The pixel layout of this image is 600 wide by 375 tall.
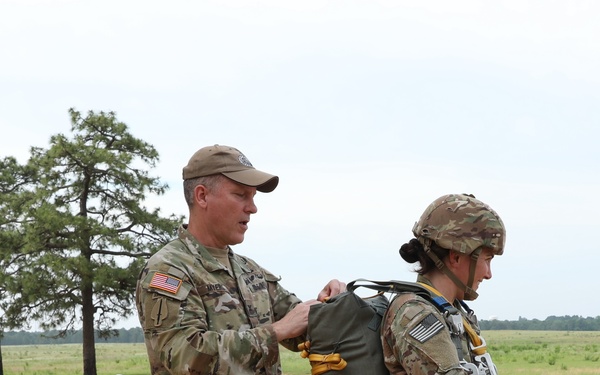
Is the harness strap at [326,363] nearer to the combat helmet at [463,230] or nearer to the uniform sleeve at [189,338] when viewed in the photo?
the uniform sleeve at [189,338]

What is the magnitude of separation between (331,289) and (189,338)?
75 cm

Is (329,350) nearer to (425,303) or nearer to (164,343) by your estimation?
(425,303)

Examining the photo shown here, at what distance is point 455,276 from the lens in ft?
11.2

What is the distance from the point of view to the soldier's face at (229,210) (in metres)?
4.04

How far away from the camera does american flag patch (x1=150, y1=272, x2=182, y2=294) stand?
147 inches

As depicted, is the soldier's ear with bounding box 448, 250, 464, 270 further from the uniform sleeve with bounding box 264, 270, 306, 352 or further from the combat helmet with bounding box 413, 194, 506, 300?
the uniform sleeve with bounding box 264, 270, 306, 352

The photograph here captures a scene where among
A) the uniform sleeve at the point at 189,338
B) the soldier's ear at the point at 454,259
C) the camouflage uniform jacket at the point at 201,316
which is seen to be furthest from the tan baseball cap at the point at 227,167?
the soldier's ear at the point at 454,259

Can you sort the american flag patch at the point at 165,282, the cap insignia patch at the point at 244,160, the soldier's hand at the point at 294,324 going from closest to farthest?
1. the soldier's hand at the point at 294,324
2. the american flag patch at the point at 165,282
3. the cap insignia patch at the point at 244,160

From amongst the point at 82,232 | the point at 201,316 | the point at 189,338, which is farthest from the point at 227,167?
the point at 82,232

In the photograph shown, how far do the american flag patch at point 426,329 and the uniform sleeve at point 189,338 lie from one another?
32.1 inches

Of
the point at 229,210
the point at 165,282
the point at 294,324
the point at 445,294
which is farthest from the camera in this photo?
the point at 229,210

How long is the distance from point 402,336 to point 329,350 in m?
0.36

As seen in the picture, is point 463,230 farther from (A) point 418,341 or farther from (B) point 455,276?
(A) point 418,341

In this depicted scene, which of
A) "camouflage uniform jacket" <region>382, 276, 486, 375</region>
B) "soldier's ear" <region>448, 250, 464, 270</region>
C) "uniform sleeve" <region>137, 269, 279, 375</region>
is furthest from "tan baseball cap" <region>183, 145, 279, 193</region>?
"camouflage uniform jacket" <region>382, 276, 486, 375</region>
